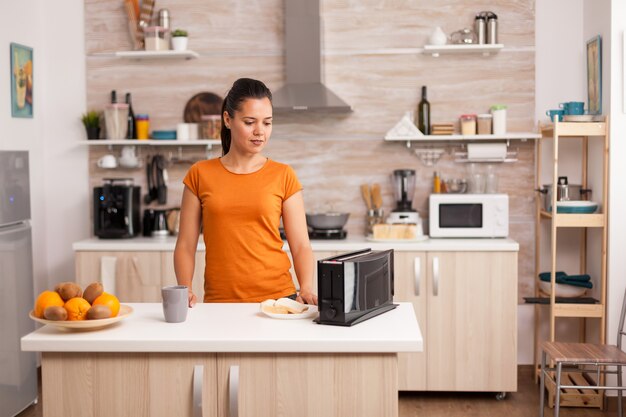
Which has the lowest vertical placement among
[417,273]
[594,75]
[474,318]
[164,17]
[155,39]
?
[474,318]

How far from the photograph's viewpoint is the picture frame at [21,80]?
4.58 meters

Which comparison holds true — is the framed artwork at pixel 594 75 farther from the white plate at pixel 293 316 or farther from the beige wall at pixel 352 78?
the white plate at pixel 293 316

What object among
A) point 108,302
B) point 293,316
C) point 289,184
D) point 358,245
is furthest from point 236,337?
point 358,245

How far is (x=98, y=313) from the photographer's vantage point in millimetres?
2295

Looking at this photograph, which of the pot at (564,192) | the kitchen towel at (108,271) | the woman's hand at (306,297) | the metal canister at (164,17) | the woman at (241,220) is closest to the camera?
the woman's hand at (306,297)

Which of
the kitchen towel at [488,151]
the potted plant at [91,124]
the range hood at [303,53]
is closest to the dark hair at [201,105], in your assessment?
the range hood at [303,53]

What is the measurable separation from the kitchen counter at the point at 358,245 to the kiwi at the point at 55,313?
7.21 ft

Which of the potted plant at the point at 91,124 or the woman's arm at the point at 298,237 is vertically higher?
the potted plant at the point at 91,124

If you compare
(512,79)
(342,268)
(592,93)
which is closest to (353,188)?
(512,79)

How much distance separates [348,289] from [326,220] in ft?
7.41

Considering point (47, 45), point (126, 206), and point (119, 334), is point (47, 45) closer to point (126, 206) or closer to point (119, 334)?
A: point (126, 206)

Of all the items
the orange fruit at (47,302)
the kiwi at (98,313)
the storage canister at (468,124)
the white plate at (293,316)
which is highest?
the storage canister at (468,124)

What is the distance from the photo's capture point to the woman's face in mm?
2727

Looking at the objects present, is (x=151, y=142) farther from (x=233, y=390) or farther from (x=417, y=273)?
(x=233, y=390)
